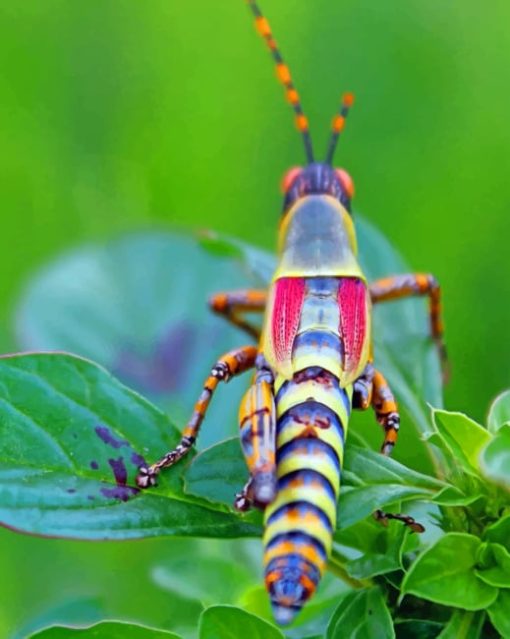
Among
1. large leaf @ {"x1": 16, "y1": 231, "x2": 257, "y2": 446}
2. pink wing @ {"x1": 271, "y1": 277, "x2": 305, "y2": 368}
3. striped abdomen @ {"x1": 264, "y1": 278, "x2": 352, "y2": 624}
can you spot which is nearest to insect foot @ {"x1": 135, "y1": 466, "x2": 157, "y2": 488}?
striped abdomen @ {"x1": 264, "y1": 278, "x2": 352, "y2": 624}

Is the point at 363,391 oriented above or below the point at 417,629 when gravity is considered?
above

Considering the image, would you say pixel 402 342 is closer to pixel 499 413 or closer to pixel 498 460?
pixel 499 413

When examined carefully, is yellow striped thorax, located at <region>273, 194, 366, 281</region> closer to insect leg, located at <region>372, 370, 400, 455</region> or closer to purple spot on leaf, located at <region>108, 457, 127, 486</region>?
insect leg, located at <region>372, 370, 400, 455</region>

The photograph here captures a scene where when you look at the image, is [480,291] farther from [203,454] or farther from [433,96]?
[203,454]

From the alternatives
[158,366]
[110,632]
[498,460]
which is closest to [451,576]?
[498,460]

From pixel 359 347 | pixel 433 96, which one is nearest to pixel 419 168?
pixel 433 96

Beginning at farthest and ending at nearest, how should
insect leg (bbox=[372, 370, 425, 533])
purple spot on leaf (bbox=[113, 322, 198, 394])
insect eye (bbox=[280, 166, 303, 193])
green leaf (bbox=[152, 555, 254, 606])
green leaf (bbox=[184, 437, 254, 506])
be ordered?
purple spot on leaf (bbox=[113, 322, 198, 394]), insect eye (bbox=[280, 166, 303, 193]), green leaf (bbox=[152, 555, 254, 606]), insect leg (bbox=[372, 370, 425, 533]), green leaf (bbox=[184, 437, 254, 506])
